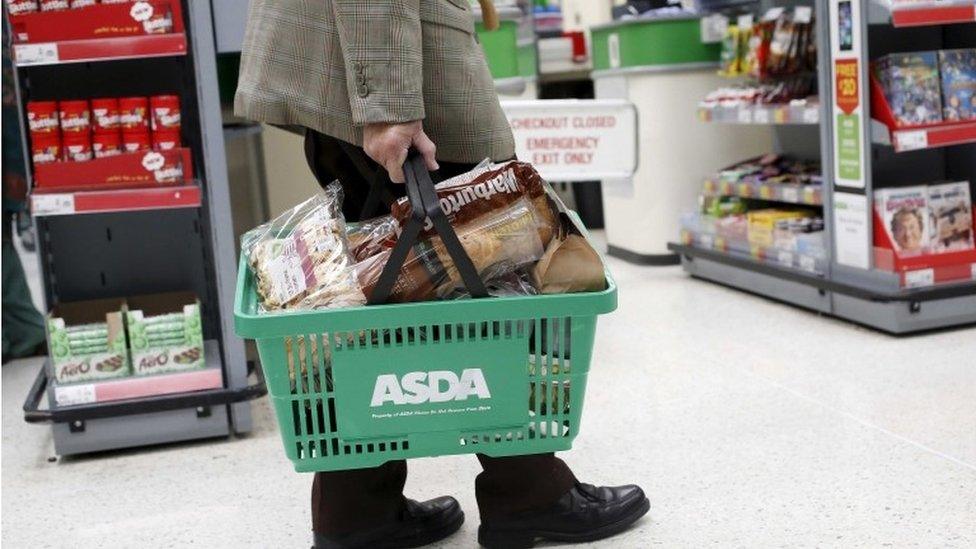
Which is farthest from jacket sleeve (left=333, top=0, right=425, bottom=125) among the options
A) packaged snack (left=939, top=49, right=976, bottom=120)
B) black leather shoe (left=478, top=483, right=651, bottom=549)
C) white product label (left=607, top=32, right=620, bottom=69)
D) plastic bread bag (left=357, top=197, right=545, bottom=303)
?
white product label (left=607, top=32, right=620, bottom=69)

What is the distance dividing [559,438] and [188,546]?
947 millimetres

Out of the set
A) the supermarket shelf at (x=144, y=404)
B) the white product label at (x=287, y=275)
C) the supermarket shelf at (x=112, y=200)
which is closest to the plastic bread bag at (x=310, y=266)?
the white product label at (x=287, y=275)

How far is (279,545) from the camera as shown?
2.33 metres

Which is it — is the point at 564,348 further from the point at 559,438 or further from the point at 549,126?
the point at 549,126

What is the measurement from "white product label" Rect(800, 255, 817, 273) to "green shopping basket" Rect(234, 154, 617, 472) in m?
2.61

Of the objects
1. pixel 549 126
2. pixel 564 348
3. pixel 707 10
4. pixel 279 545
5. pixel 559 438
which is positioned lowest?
pixel 279 545

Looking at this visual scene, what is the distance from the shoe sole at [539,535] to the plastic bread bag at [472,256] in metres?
0.61

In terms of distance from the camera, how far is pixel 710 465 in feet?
8.54

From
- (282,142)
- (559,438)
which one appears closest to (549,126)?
(282,142)

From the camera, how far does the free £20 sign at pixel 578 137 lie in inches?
165

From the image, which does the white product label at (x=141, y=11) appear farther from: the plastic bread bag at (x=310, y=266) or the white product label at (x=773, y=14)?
the white product label at (x=773, y=14)

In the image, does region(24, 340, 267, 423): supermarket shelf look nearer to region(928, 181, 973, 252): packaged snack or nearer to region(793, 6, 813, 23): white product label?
region(928, 181, 973, 252): packaged snack

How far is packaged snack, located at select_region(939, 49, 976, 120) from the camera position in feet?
12.6

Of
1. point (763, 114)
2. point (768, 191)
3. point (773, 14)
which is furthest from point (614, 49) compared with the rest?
point (768, 191)
